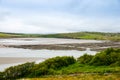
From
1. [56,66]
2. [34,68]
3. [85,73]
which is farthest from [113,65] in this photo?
[34,68]

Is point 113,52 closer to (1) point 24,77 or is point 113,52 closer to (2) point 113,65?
(2) point 113,65

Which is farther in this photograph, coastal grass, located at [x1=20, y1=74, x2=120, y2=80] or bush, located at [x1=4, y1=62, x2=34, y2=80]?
bush, located at [x1=4, y1=62, x2=34, y2=80]

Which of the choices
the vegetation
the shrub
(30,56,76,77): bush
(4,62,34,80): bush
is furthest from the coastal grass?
the shrub

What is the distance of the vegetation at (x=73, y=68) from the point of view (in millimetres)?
37281

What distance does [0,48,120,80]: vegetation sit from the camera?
A: 37.3 meters

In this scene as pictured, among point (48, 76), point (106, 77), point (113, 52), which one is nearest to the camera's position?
point (106, 77)

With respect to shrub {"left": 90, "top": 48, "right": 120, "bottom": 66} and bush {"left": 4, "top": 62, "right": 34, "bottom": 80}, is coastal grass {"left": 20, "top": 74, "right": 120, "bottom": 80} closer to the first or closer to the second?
bush {"left": 4, "top": 62, "right": 34, "bottom": 80}

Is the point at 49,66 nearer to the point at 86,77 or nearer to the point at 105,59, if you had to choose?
the point at 105,59

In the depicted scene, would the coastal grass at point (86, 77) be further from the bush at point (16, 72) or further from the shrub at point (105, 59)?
→ the shrub at point (105, 59)

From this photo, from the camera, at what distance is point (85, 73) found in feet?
125

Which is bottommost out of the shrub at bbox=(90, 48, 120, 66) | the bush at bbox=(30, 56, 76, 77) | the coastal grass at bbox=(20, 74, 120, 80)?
the coastal grass at bbox=(20, 74, 120, 80)

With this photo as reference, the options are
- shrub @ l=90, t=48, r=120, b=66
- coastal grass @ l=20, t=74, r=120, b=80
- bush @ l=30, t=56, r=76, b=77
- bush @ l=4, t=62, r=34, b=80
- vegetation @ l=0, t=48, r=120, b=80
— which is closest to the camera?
coastal grass @ l=20, t=74, r=120, b=80

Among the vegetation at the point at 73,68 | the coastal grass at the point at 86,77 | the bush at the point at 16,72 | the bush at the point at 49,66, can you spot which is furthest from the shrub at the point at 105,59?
the bush at the point at 16,72

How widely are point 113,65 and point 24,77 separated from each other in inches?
488
